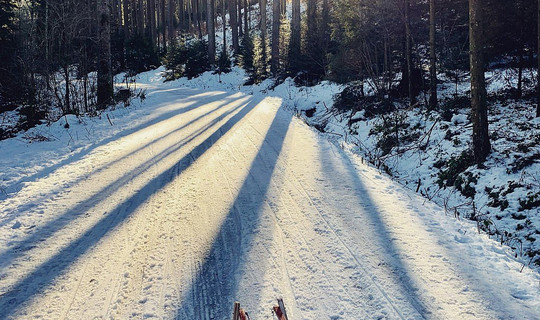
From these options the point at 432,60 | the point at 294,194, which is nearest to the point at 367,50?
the point at 432,60

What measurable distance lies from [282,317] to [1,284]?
105 inches

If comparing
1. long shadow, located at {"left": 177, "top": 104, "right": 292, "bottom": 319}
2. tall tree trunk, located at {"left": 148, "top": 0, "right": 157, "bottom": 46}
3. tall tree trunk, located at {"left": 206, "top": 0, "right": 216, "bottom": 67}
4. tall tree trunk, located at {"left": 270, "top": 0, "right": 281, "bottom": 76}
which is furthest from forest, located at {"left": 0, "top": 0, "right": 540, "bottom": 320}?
tall tree trunk, located at {"left": 148, "top": 0, "right": 157, "bottom": 46}

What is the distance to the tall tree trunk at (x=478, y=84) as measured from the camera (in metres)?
7.25

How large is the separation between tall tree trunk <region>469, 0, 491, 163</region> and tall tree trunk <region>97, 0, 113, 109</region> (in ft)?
36.5

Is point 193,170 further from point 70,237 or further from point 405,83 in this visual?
point 405,83

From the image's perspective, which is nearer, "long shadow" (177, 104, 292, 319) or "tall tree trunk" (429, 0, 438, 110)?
"long shadow" (177, 104, 292, 319)

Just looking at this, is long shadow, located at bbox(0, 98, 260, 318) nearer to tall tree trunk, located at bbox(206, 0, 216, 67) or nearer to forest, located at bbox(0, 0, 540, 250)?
forest, located at bbox(0, 0, 540, 250)

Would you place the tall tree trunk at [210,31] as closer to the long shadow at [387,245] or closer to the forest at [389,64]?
the forest at [389,64]

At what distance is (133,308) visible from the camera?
2676mm

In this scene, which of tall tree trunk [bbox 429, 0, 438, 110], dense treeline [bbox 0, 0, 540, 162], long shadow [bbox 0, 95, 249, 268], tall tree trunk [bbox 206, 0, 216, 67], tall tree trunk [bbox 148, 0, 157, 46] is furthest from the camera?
tall tree trunk [bbox 148, 0, 157, 46]

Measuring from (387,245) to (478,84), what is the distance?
571 centimetres

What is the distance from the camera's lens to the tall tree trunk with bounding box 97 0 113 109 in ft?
40.5

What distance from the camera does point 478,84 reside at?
24.8 feet

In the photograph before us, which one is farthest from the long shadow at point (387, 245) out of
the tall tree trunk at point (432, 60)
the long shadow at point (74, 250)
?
the tall tree trunk at point (432, 60)
